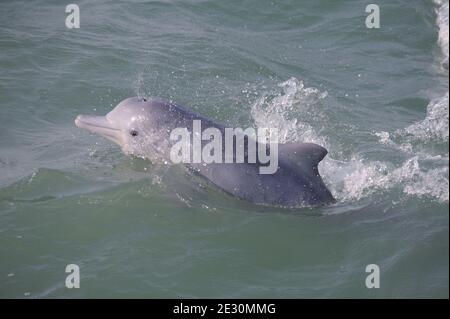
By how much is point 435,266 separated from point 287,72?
25.5 ft

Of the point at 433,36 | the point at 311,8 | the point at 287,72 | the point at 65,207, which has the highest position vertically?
the point at 311,8

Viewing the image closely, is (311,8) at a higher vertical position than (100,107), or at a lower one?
higher

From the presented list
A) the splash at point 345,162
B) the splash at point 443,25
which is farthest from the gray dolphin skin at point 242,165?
the splash at point 443,25

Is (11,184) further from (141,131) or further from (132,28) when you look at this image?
(132,28)

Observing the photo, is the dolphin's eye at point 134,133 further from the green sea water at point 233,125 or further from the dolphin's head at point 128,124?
the green sea water at point 233,125

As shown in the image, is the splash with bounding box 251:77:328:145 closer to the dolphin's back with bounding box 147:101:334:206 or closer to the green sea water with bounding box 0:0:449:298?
the green sea water with bounding box 0:0:449:298

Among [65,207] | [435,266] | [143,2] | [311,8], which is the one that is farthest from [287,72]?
[435,266]

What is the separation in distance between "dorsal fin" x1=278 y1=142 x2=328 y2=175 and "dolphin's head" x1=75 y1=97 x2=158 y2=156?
81.6 inches

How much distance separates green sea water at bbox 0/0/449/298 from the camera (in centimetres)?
853

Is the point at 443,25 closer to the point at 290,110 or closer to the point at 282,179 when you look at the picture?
the point at 290,110

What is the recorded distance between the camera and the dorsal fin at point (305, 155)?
9648mm

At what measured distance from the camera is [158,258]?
8867mm

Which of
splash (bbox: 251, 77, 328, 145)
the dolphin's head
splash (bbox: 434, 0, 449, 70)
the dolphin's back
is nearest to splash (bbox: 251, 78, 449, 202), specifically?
splash (bbox: 251, 77, 328, 145)

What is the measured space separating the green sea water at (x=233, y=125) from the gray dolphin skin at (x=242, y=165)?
167mm
